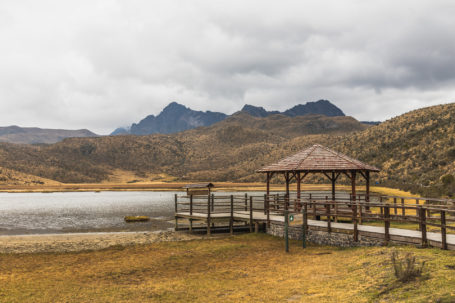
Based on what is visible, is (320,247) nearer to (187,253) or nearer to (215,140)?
(187,253)

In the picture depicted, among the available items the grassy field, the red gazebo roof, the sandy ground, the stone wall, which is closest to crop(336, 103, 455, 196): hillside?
the red gazebo roof

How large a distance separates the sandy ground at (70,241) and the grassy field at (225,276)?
1706mm

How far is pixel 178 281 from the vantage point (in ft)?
34.8

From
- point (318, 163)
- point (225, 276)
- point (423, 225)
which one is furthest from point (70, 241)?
point (423, 225)

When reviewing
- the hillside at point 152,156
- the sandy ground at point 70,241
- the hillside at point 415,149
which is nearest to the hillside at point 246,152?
the hillside at point 152,156

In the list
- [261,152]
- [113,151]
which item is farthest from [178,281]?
[113,151]

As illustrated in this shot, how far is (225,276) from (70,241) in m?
11.8

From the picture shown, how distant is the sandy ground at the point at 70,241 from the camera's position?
56.1ft

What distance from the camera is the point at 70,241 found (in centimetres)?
1919

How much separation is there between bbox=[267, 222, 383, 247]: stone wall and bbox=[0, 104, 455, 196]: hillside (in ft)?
62.4

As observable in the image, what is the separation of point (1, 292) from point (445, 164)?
1767 inches

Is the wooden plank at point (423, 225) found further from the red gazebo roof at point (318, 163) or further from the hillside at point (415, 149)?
the hillside at point (415, 149)

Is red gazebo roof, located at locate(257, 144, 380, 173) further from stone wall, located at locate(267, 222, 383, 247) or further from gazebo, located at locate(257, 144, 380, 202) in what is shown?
stone wall, located at locate(267, 222, 383, 247)

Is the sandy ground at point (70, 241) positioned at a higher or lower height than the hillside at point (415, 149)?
lower
